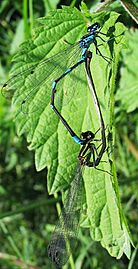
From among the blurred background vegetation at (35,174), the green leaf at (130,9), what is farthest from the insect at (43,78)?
the blurred background vegetation at (35,174)

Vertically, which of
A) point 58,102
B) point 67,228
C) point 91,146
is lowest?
point 67,228

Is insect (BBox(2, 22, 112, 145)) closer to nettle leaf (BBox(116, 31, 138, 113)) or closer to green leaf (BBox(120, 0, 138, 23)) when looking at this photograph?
green leaf (BBox(120, 0, 138, 23))

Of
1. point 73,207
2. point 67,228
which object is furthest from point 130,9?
point 67,228

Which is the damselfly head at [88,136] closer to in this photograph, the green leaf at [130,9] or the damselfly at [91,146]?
the damselfly at [91,146]

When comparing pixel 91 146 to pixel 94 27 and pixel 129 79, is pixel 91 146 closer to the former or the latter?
pixel 94 27

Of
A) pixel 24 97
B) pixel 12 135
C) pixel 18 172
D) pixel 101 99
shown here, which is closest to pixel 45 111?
pixel 24 97

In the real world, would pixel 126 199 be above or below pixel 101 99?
below

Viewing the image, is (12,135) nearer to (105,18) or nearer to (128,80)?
(128,80)

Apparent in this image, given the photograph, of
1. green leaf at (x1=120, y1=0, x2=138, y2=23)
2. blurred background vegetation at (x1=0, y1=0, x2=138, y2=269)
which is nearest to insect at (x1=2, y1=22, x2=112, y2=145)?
green leaf at (x1=120, y1=0, x2=138, y2=23)
